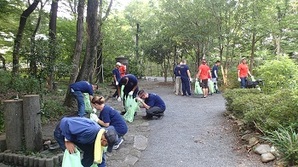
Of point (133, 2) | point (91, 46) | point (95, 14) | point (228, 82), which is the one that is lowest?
point (228, 82)

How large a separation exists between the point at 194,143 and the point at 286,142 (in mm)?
2104

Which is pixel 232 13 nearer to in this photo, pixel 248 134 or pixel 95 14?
pixel 95 14

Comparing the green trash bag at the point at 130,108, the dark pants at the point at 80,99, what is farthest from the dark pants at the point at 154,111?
the dark pants at the point at 80,99

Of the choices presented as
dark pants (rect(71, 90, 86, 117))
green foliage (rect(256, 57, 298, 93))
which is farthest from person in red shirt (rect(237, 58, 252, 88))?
dark pants (rect(71, 90, 86, 117))

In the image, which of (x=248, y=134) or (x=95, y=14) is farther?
(x=95, y=14)

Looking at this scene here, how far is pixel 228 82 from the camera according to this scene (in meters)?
15.8

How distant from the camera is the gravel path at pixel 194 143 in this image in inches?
220

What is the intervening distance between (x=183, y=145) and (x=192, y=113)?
10.7 ft

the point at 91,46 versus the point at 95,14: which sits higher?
the point at 95,14

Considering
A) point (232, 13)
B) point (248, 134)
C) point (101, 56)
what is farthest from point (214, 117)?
point (101, 56)

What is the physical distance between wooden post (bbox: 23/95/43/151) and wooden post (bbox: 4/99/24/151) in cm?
14

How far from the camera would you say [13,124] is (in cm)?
582

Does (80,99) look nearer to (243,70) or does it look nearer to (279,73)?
(279,73)

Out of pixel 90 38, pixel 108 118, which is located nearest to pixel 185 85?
pixel 90 38
